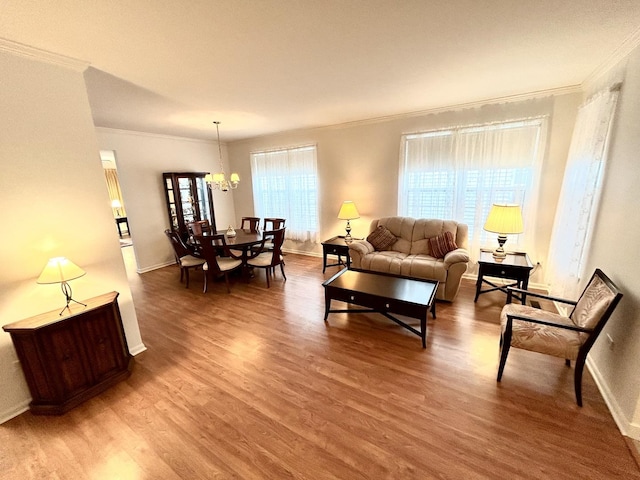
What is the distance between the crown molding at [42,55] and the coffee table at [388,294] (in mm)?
2907

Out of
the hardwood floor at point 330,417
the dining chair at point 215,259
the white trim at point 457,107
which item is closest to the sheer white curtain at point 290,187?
the white trim at point 457,107

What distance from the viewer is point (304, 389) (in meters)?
2.03

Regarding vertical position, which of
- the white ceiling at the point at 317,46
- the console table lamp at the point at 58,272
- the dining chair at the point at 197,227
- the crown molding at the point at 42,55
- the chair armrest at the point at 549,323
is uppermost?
the white ceiling at the point at 317,46

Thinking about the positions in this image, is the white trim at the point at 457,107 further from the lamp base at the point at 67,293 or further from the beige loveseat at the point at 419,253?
the lamp base at the point at 67,293

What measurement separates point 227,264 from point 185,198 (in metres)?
2.34

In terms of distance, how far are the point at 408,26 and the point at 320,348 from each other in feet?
8.92

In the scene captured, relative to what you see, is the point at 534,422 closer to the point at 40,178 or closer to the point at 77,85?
the point at 40,178

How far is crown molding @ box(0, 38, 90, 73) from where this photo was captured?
1694 mm

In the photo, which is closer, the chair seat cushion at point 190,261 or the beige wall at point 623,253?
the beige wall at point 623,253

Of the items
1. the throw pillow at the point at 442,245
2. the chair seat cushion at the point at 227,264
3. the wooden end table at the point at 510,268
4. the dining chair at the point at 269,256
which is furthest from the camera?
the dining chair at the point at 269,256

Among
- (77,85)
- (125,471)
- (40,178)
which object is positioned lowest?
(125,471)

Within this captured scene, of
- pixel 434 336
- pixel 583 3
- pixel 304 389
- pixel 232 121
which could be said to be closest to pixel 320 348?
pixel 304 389

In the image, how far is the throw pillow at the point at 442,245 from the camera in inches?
138

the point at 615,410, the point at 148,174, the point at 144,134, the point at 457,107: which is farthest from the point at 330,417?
the point at 144,134
